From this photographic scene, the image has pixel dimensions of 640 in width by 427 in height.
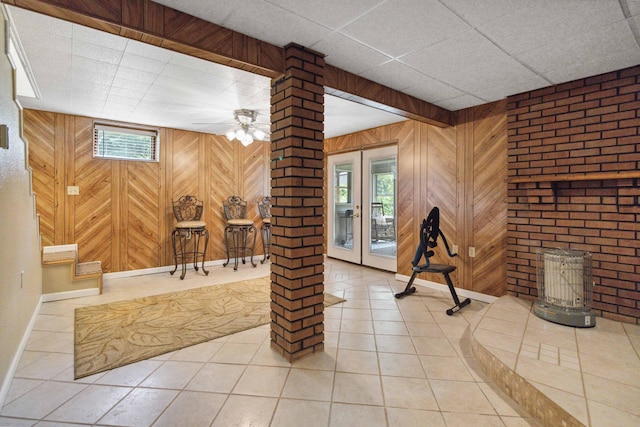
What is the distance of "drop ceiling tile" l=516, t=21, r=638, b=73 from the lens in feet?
6.83

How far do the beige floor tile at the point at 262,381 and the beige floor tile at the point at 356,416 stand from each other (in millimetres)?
396

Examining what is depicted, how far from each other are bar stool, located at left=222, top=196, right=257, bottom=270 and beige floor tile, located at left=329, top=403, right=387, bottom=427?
3970 mm

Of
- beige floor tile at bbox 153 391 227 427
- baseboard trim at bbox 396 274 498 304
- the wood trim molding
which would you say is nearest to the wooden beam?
the wood trim molding

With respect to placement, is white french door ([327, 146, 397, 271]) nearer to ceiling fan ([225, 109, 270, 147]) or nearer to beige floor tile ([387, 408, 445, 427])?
ceiling fan ([225, 109, 270, 147])

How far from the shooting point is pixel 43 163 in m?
4.07

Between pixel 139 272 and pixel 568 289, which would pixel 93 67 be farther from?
pixel 568 289

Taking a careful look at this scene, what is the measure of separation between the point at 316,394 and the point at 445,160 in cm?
329

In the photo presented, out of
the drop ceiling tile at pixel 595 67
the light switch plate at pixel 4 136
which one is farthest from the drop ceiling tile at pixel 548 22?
the light switch plate at pixel 4 136

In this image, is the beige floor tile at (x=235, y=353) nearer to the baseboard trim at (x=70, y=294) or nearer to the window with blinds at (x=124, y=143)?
the baseboard trim at (x=70, y=294)

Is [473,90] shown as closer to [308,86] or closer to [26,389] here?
[308,86]

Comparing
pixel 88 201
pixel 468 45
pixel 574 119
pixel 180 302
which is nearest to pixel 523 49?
pixel 468 45

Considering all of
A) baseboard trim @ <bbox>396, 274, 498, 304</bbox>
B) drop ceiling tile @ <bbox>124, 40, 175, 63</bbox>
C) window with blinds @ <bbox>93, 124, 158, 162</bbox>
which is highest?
drop ceiling tile @ <bbox>124, 40, 175, 63</bbox>

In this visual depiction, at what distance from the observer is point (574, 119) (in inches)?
116

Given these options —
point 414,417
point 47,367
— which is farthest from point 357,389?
point 47,367
